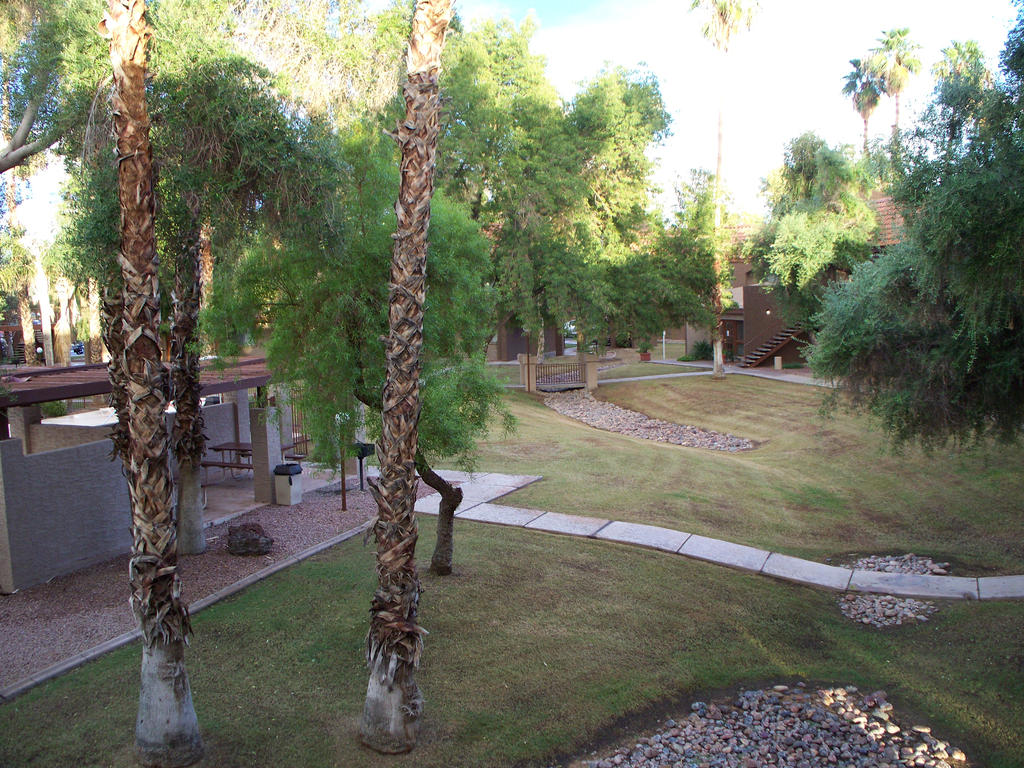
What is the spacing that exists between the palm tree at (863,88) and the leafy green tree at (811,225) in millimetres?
20760

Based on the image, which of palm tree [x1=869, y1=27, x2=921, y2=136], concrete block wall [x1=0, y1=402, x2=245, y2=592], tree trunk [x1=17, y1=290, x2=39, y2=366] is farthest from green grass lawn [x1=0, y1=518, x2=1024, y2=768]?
palm tree [x1=869, y1=27, x2=921, y2=136]

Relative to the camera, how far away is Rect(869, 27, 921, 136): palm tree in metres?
42.6

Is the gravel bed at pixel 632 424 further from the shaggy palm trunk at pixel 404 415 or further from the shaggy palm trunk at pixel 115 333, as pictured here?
the shaggy palm trunk at pixel 404 415

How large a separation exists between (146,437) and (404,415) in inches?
75.9

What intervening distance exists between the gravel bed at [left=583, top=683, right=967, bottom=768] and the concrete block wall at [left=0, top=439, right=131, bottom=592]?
7.65 m

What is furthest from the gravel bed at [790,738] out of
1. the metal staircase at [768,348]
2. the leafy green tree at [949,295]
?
the metal staircase at [768,348]

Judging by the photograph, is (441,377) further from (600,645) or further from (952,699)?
(952,699)

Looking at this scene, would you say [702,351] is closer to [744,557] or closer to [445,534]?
[744,557]

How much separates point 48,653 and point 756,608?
811 centimetres

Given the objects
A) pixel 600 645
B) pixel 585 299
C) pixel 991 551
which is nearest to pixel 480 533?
pixel 600 645

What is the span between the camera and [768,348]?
3628 centimetres

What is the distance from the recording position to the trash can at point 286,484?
13.8 metres

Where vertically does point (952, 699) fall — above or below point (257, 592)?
below

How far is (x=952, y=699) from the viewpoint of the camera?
25.6 ft
